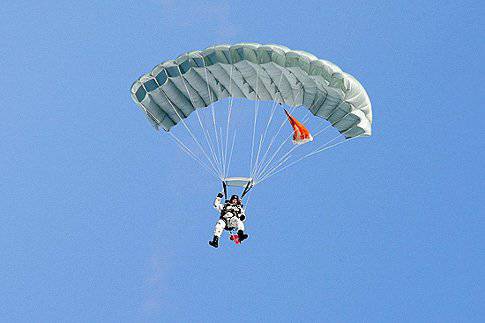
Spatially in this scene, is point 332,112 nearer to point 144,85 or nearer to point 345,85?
point 345,85

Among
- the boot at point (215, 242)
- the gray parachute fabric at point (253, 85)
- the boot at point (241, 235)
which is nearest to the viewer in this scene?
the gray parachute fabric at point (253, 85)

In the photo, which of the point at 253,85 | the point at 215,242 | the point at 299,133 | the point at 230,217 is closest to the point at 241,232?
the point at 230,217

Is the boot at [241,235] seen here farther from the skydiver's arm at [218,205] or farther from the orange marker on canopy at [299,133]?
the orange marker on canopy at [299,133]

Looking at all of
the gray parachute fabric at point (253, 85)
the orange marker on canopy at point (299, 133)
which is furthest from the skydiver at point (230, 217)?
the gray parachute fabric at point (253, 85)

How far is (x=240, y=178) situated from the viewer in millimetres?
33125

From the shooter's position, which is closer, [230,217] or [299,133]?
[230,217]

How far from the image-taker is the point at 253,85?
3316 centimetres

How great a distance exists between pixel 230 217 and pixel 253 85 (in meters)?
4.55

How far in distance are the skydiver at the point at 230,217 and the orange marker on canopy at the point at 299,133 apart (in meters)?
2.91

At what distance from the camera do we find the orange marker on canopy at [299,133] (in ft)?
109

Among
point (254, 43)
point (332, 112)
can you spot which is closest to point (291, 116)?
point (332, 112)

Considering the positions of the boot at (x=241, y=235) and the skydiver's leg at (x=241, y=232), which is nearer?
the skydiver's leg at (x=241, y=232)

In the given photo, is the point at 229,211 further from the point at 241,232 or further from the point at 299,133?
the point at 299,133

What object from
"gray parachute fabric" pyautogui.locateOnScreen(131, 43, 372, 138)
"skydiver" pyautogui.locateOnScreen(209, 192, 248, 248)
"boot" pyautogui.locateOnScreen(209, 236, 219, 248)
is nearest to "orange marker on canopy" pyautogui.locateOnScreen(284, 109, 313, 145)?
"gray parachute fabric" pyautogui.locateOnScreen(131, 43, 372, 138)
